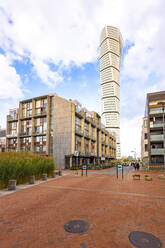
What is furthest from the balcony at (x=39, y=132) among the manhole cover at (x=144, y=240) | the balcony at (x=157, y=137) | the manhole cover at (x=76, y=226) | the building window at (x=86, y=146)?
the manhole cover at (x=144, y=240)

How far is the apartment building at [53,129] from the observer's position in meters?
39.9

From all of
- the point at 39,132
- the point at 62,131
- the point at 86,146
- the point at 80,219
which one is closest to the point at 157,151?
the point at 86,146

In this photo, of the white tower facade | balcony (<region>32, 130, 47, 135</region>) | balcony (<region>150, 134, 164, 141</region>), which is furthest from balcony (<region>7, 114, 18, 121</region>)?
the white tower facade

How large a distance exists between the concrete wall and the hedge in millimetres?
19250

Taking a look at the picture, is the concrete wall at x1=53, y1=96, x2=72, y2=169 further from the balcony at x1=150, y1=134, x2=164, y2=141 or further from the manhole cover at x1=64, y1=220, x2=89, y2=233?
the manhole cover at x1=64, y1=220, x2=89, y2=233

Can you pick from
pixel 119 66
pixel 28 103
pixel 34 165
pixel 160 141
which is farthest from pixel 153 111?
pixel 119 66

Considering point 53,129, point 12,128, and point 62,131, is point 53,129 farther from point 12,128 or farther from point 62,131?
point 12,128

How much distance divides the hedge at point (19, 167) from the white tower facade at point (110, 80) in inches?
6355

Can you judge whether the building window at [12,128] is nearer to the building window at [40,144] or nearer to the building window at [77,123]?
the building window at [40,144]

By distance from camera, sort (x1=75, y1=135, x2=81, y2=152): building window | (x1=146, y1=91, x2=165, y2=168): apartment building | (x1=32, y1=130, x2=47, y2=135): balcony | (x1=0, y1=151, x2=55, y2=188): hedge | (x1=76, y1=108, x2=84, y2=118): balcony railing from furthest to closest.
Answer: (x1=32, y1=130, x2=47, y2=135): balcony < (x1=76, y1=108, x2=84, y2=118): balcony railing < (x1=75, y1=135, x2=81, y2=152): building window < (x1=146, y1=91, x2=165, y2=168): apartment building < (x1=0, y1=151, x2=55, y2=188): hedge

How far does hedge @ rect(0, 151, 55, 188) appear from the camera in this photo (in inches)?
515

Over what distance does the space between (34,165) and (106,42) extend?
666 feet

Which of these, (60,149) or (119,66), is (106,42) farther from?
(60,149)

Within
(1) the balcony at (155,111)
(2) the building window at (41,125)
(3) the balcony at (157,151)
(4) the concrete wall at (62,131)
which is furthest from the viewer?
(2) the building window at (41,125)
